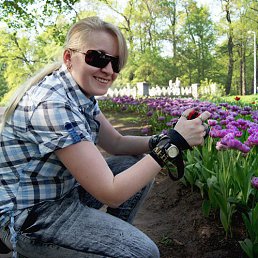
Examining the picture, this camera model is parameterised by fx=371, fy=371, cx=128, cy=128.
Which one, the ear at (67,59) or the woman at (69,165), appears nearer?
the woman at (69,165)

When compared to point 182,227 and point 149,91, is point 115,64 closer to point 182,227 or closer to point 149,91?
point 182,227

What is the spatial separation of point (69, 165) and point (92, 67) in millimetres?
468

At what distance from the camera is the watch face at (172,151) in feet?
4.83

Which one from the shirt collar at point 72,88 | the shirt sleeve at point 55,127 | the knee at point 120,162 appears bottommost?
the knee at point 120,162

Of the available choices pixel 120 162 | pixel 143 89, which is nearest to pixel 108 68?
pixel 120 162

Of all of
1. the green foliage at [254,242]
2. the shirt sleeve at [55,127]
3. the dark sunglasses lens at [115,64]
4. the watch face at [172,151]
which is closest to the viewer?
the shirt sleeve at [55,127]

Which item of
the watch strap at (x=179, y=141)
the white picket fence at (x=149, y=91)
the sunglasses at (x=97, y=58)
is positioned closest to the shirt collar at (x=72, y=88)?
the sunglasses at (x=97, y=58)

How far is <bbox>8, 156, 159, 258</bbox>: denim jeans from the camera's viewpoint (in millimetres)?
1446

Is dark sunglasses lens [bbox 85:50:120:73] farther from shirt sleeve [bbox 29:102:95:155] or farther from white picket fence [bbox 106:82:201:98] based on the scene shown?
white picket fence [bbox 106:82:201:98]

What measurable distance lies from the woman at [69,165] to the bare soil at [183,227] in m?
0.79

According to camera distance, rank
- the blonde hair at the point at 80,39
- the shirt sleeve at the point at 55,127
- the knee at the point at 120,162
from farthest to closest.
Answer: the knee at the point at 120,162
the blonde hair at the point at 80,39
the shirt sleeve at the point at 55,127

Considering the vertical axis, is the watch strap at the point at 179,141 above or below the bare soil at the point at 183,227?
above

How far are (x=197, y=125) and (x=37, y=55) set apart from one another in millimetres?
36342

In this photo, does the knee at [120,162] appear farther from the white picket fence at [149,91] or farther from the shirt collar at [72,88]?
the white picket fence at [149,91]
